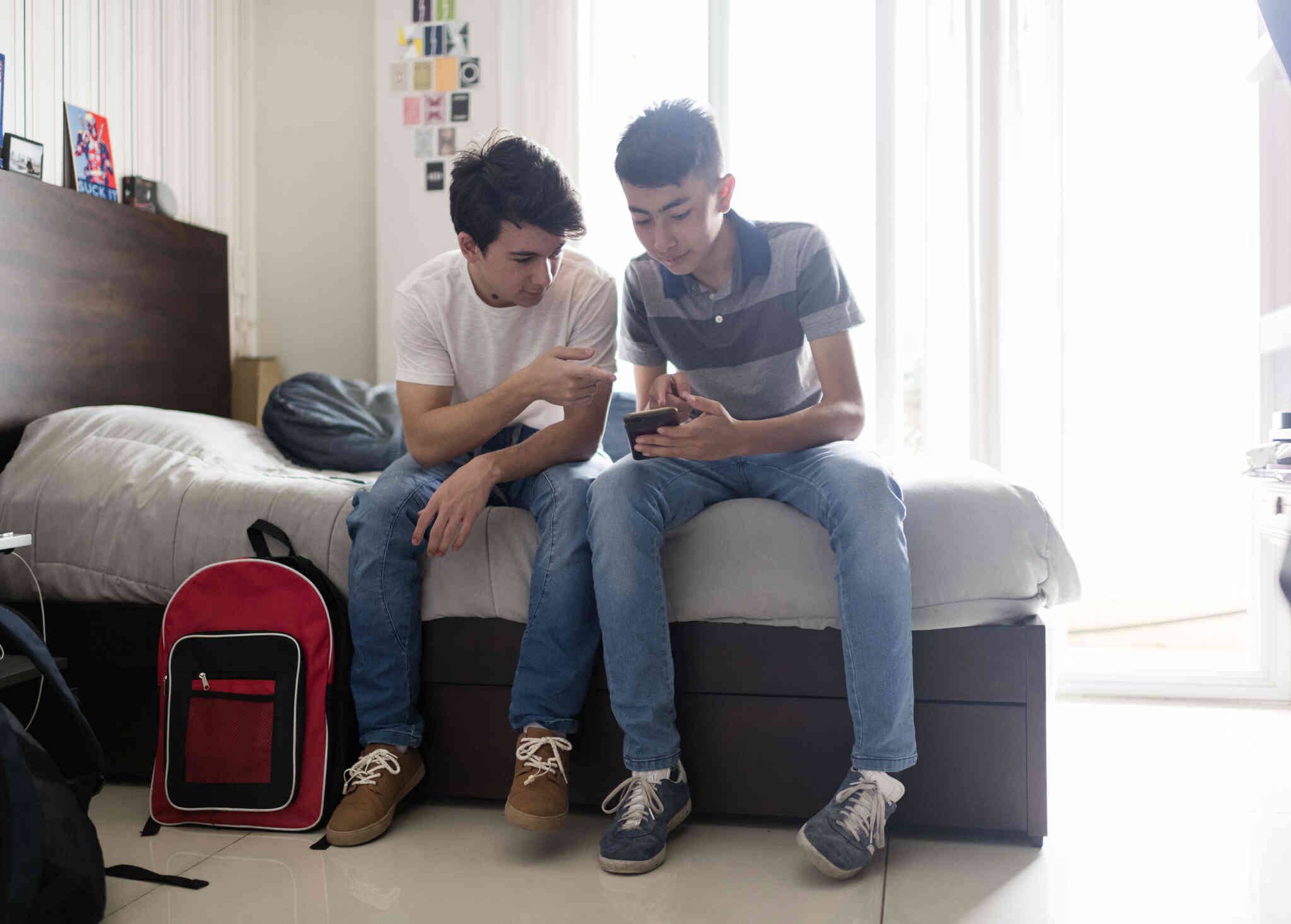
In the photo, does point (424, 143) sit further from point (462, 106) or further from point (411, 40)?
point (411, 40)

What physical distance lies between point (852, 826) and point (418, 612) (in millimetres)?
736

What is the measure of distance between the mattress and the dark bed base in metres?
0.04

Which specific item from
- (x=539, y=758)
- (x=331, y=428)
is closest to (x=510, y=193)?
(x=539, y=758)

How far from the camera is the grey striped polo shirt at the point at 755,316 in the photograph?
1.63 meters

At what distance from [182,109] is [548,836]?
8.13 ft

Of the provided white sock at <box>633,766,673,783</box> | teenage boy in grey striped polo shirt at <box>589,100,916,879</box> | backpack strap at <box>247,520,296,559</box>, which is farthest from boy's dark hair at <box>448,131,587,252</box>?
white sock at <box>633,766,673,783</box>

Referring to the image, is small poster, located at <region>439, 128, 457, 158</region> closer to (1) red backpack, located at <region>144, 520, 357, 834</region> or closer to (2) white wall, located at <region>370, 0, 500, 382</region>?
(2) white wall, located at <region>370, 0, 500, 382</region>

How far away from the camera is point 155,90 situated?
2828 mm

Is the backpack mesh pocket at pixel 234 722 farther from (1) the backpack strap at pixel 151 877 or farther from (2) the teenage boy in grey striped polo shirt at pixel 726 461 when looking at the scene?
(2) the teenage boy in grey striped polo shirt at pixel 726 461

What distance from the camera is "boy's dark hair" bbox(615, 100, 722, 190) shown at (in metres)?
1.54

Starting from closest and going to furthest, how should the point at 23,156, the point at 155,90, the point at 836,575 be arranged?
the point at 836,575 < the point at 23,156 < the point at 155,90

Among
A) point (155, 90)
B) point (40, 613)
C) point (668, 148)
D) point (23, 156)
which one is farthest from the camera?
point (155, 90)

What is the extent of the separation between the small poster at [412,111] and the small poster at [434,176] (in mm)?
138

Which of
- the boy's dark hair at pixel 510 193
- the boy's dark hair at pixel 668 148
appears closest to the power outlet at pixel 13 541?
the boy's dark hair at pixel 510 193
